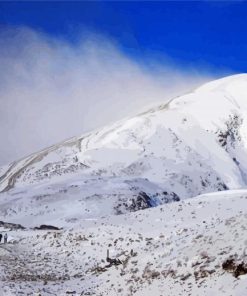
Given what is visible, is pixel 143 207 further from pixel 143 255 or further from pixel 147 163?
pixel 143 255

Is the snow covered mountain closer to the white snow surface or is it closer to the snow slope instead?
the white snow surface

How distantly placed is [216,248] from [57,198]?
5864 centimetres

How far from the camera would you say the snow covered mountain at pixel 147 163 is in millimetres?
77069

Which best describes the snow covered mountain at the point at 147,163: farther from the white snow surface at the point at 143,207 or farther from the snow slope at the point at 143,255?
the snow slope at the point at 143,255

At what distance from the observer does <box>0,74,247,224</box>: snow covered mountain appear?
77069 millimetres

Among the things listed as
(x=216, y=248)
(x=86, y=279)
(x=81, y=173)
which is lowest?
(x=86, y=279)

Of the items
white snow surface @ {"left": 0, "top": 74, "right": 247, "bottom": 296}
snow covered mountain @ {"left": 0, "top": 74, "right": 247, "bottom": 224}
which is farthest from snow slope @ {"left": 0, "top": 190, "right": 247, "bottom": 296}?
snow covered mountain @ {"left": 0, "top": 74, "right": 247, "bottom": 224}

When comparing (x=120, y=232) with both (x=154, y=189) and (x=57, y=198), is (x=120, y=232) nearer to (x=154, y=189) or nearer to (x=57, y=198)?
(x=57, y=198)

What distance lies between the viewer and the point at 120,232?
35688 millimetres

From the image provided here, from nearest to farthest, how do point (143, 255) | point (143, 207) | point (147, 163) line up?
point (143, 255) → point (143, 207) → point (147, 163)

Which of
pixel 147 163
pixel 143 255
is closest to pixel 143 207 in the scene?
pixel 147 163

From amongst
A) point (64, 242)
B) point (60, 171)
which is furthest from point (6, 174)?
point (64, 242)

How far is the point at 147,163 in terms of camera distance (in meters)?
112

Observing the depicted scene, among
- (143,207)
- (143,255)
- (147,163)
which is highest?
(147,163)
